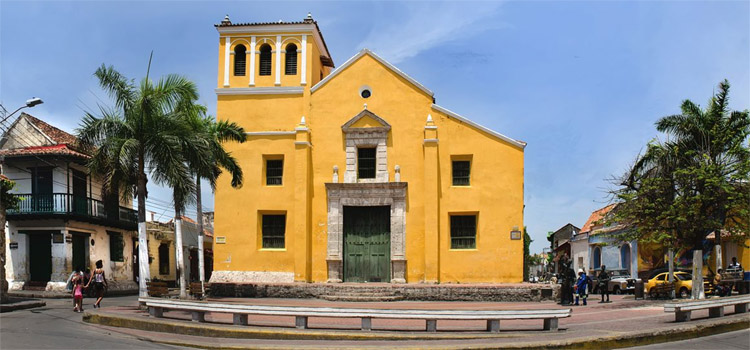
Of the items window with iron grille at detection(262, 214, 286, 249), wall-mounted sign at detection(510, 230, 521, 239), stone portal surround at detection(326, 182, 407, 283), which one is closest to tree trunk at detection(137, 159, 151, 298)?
window with iron grille at detection(262, 214, 286, 249)

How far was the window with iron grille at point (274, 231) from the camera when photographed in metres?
24.3

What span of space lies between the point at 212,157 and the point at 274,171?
17.5 feet

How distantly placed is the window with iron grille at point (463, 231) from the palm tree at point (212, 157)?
7.66m

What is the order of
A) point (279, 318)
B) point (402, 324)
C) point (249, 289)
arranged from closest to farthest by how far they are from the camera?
point (402, 324)
point (279, 318)
point (249, 289)

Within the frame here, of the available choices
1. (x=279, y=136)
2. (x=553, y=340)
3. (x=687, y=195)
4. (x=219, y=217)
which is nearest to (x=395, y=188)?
(x=279, y=136)

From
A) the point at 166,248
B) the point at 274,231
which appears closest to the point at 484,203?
the point at 274,231

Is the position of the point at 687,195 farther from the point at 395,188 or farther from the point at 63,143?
the point at 63,143

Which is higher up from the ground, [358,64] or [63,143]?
[358,64]

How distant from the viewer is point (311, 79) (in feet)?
82.1

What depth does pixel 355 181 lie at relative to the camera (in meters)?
23.9

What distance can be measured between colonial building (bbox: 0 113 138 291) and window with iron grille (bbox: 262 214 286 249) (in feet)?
29.2

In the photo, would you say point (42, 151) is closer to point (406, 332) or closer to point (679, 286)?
point (406, 332)

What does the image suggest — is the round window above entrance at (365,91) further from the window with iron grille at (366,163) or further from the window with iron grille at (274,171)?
the window with iron grille at (274,171)

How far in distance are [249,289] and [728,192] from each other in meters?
14.5
